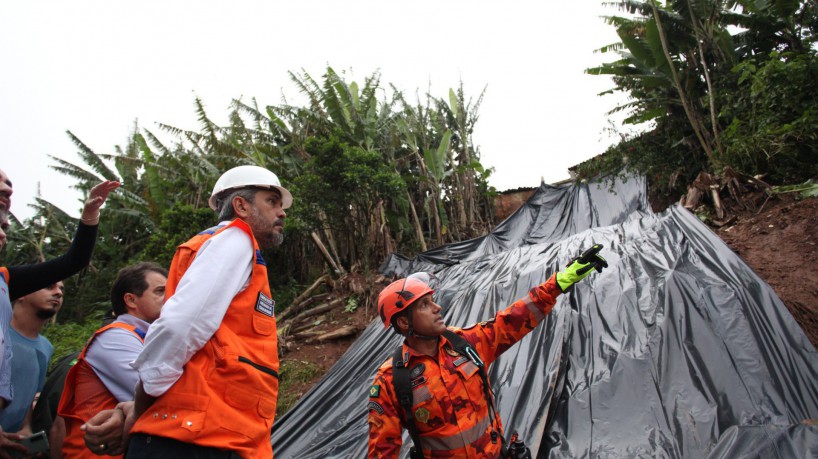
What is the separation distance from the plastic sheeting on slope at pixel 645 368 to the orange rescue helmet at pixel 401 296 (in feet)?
4.88

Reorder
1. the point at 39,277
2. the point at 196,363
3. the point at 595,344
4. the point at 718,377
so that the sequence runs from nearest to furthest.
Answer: the point at 196,363 → the point at 39,277 → the point at 718,377 → the point at 595,344

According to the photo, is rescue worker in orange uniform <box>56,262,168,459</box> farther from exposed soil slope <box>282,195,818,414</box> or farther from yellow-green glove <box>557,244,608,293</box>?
exposed soil slope <box>282,195,818,414</box>

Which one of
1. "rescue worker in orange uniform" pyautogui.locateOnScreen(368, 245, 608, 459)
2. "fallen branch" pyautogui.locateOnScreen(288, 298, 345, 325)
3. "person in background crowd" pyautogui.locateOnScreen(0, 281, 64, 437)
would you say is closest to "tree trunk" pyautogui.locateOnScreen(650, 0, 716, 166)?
"rescue worker in orange uniform" pyautogui.locateOnScreen(368, 245, 608, 459)

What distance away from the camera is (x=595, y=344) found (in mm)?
3377

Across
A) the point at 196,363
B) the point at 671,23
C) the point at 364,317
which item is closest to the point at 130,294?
the point at 196,363

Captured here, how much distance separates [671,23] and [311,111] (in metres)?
7.72

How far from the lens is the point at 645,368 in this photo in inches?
116

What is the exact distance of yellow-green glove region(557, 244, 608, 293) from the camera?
2072 millimetres

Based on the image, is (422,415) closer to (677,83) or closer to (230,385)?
(230,385)

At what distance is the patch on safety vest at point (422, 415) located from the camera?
1.79 metres

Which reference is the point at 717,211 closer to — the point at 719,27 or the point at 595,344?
the point at 595,344

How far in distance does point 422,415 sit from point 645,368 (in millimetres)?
1912

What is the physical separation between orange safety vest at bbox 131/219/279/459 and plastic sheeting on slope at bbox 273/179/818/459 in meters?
2.09

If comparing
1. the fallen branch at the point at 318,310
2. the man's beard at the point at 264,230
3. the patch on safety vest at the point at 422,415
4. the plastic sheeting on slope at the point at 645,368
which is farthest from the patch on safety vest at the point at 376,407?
the fallen branch at the point at 318,310
